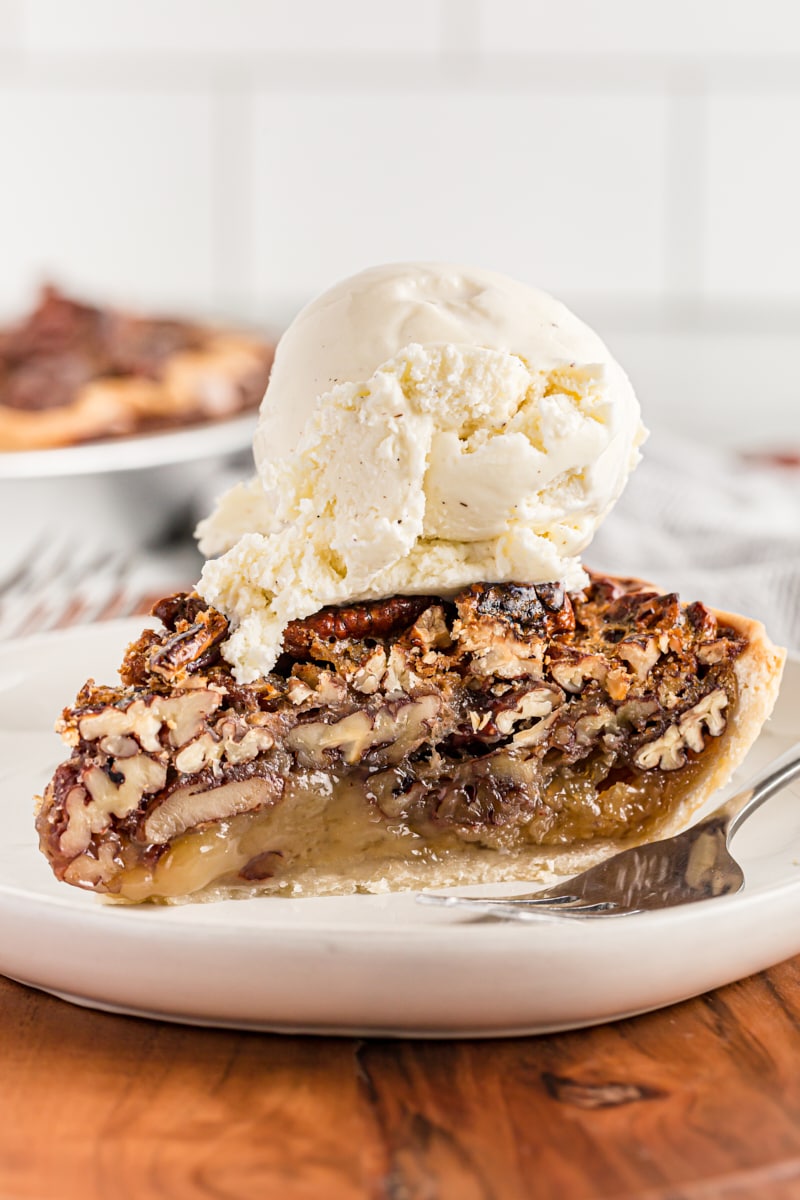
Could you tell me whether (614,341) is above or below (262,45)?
below

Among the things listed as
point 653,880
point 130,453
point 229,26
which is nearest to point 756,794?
point 653,880

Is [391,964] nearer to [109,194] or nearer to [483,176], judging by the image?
[483,176]

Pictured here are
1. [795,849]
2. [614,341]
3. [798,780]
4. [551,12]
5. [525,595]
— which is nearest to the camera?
[795,849]

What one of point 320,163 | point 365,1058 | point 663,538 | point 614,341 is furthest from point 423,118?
point 365,1058

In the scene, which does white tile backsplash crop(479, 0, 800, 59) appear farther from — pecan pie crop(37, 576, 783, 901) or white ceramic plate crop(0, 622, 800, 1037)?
white ceramic plate crop(0, 622, 800, 1037)

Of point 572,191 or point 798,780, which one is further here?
point 572,191

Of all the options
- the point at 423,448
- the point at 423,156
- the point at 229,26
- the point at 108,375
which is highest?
the point at 229,26

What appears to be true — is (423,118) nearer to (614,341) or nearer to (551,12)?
(551,12)

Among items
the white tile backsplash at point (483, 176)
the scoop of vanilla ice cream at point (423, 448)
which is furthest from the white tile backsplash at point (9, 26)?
the scoop of vanilla ice cream at point (423, 448)
